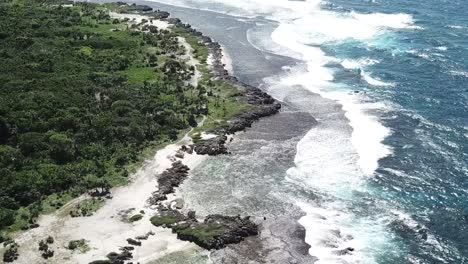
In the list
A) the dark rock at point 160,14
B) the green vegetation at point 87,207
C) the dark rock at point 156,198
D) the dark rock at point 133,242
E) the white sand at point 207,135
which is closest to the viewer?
the dark rock at point 133,242

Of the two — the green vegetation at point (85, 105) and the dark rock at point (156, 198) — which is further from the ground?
the green vegetation at point (85, 105)

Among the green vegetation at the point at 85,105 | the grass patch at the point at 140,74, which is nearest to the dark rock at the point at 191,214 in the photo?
the green vegetation at the point at 85,105

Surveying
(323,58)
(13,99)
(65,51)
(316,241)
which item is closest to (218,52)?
(323,58)

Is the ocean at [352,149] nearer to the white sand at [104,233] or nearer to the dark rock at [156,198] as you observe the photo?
the dark rock at [156,198]

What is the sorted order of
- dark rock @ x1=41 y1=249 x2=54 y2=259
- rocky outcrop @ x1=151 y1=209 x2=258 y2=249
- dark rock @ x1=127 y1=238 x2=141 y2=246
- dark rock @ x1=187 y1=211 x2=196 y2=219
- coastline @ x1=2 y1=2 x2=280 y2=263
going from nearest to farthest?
dark rock @ x1=41 y1=249 x2=54 y2=259 < coastline @ x1=2 y1=2 x2=280 y2=263 < dark rock @ x1=127 y1=238 x2=141 y2=246 < rocky outcrop @ x1=151 y1=209 x2=258 y2=249 < dark rock @ x1=187 y1=211 x2=196 y2=219

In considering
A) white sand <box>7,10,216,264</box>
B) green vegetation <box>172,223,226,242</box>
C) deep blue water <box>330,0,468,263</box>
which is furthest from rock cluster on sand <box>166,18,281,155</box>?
green vegetation <box>172,223,226,242</box>

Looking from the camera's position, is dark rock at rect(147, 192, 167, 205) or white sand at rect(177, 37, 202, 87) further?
white sand at rect(177, 37, 202, 87)

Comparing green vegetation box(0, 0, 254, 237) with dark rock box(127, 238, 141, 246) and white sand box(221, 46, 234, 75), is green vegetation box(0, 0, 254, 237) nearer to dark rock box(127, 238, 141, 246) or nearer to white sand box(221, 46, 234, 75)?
white sand box(221, 46, 234, 75)

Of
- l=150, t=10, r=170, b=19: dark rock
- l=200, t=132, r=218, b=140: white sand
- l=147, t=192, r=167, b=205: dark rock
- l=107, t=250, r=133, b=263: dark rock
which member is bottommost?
l=107, t=250, r=133, b=263: dark rock
